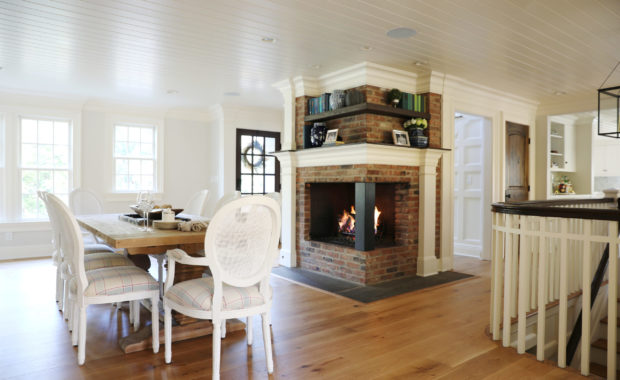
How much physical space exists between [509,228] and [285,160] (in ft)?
10.3

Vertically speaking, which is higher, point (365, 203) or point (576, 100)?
point (576, 100)

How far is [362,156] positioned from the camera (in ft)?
15.0

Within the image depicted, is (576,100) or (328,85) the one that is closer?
(328,85)

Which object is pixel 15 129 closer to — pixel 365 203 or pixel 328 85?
pixel 328 85

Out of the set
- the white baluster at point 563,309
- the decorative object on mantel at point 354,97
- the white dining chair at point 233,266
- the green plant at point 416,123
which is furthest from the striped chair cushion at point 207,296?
the green plant at point 416,123

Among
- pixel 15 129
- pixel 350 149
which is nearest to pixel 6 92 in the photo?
pixel 15 129

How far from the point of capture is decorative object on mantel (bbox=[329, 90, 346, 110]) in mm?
4855

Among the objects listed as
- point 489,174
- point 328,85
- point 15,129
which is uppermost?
point 328,85

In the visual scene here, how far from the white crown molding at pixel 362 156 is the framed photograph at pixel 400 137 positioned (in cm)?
8

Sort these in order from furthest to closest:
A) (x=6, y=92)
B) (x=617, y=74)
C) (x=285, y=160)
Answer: (x=6, y=92) < (x=285, y=160) < (x=617, y=74)

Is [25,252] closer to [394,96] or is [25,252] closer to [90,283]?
[90,283]

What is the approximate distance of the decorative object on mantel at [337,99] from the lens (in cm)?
486

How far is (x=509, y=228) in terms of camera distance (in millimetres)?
2932

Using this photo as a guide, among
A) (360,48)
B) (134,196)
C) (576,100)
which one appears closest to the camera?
(360,48)
